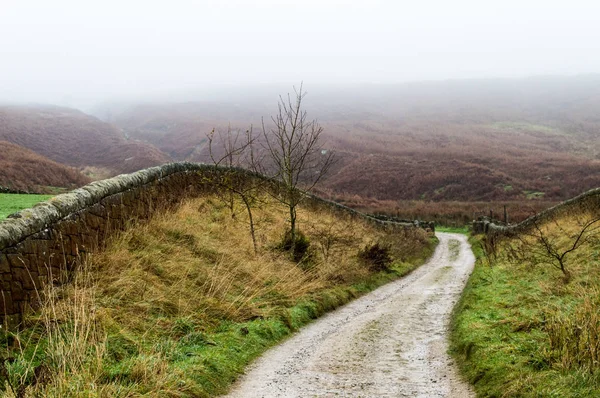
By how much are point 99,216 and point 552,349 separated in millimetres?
7892

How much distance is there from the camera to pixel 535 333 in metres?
7.79

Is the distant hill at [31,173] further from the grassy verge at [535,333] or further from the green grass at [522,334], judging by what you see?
the grassy verge at [535,333]

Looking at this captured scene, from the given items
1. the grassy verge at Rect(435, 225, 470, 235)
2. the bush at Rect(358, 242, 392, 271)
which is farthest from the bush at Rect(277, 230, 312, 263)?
the grassy verge at Rect(435, 225, 470, 235)

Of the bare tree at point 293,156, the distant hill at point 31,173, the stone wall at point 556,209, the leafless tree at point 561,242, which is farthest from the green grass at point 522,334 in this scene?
the distant hill at point 31,173

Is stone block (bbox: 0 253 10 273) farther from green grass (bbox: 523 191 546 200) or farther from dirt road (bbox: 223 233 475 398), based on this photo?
green grass (bbox: 523 191 546 200)

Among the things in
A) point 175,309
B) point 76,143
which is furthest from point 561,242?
point 76,143

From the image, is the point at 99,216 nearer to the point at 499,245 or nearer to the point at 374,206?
the point at 499,245

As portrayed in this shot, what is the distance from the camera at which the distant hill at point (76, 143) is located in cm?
6297

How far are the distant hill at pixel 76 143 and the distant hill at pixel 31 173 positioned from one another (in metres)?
16.4

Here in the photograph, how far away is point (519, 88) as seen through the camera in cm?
19500

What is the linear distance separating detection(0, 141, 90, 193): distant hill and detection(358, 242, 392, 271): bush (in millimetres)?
17410

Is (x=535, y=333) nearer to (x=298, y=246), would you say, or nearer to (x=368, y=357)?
(x=368, y=357)

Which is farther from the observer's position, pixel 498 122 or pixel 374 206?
pixel 498 122

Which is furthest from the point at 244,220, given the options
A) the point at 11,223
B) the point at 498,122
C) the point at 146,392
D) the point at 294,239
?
the point at 498,122
